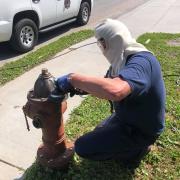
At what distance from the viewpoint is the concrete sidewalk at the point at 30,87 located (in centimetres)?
382

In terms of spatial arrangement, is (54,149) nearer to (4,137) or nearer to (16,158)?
(16,158)

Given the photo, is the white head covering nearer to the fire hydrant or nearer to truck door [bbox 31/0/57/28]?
the fire hydrant

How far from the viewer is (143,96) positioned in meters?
2.86

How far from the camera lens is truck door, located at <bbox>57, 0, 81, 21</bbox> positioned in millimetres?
8016

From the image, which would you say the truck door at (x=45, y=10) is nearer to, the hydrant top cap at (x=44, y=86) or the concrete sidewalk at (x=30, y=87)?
the concrete sidewalk at (x=30, y=87)

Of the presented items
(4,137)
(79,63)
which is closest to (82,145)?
(4,137)

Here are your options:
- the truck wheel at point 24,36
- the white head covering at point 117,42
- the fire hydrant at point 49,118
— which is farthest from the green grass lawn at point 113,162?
the truck wheel at point 24,36

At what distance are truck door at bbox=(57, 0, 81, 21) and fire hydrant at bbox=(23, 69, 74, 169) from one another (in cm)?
510

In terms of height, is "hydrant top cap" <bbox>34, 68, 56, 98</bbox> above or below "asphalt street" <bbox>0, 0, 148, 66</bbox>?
above

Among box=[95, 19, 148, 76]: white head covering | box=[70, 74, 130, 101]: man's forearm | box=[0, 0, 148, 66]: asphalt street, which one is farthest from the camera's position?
box=[0, 0, 148, 66]: asphalt street

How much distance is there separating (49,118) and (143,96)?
0.80 m

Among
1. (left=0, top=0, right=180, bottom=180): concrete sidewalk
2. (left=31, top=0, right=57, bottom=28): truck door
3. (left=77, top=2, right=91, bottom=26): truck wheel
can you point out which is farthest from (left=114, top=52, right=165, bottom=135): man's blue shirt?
(left=77, top=2, right=91, bottom=26): truck wheel

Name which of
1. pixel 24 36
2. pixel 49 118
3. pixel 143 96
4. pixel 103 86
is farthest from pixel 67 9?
pixel 103 86

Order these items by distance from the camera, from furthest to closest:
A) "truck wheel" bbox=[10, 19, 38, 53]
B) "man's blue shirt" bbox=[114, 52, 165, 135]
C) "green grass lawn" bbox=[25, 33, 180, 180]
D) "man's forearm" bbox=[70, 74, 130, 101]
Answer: "truck wheel" bbox=[10, 19, 38, 53] < "green grass lawn" bbox=[25, 33, 180, 180] < "man's blue shirt" bbox=[114, 52, 165, 135] < "man's forearm" bbox=[70, 74, 130, 101]
